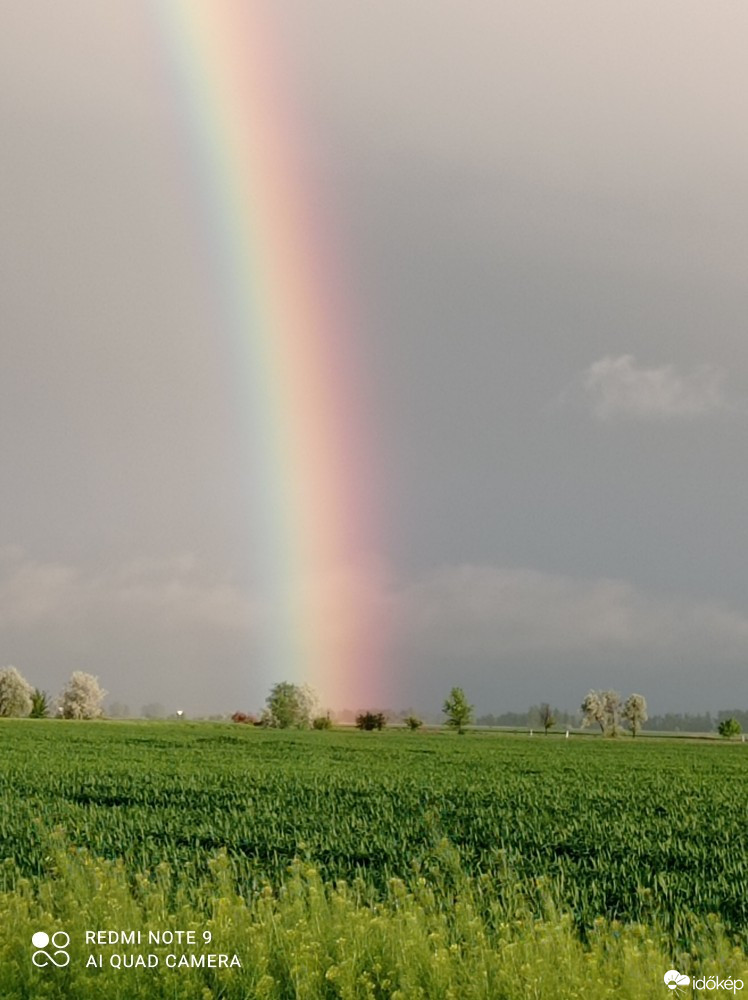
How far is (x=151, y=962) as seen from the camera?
10.2 meters

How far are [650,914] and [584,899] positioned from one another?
0.81 meters

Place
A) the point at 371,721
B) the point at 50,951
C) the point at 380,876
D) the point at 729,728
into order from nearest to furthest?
1. the point at 50,951
2. the point at 380,876
3. the point at 371,721
4. the point at 729,728

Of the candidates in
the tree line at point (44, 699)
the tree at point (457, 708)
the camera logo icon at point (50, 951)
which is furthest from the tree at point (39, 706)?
the camera logo icon at point (50, 951)

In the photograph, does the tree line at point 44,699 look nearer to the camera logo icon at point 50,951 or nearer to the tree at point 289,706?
the tree at point 289,706

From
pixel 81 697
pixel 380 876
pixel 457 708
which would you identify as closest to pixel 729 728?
pixel 457 708

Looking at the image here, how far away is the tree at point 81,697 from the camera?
490ft

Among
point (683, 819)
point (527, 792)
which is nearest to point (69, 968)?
point (683, 819)

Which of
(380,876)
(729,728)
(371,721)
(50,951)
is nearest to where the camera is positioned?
(50,951)

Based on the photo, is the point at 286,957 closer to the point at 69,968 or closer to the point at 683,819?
the point at 69,968

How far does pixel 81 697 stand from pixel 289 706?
2940cm

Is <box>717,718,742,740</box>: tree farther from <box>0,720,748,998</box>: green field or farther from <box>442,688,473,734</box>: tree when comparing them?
<box>0,720,748,998</box>: green field

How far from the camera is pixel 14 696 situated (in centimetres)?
14438

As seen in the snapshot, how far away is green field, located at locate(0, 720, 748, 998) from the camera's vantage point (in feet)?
32.2

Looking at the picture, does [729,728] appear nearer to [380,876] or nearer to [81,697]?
[81,697]
